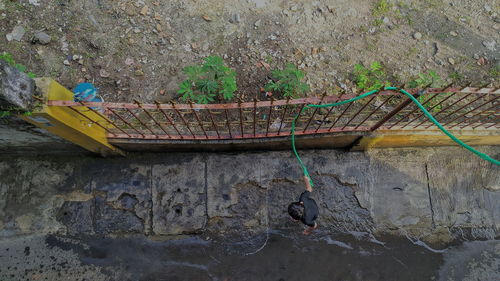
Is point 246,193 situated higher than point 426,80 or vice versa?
point 426,80

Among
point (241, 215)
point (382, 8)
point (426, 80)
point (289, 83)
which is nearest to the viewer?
point (241, 215)

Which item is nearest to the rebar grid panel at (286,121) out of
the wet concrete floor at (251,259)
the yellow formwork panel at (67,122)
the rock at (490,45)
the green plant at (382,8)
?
the yellow formwork panel at (67,122)

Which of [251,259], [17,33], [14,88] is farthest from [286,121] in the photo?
[17,33]

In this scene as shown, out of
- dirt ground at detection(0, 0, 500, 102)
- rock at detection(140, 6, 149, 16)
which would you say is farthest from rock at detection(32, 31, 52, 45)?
rock at detection(140, 6, 149, 16)

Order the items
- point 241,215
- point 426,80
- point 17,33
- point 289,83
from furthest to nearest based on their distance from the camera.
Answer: point 17,33 < point 426,80 < point 289,83 < point 241,215

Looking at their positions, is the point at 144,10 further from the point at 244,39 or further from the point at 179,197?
the point at 179,197

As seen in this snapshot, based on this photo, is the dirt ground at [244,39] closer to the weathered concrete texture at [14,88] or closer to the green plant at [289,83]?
the green plant at [289,83]

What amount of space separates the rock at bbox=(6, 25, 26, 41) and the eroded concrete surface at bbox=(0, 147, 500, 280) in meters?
1.82

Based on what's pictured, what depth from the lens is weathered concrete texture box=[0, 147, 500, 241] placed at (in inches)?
166

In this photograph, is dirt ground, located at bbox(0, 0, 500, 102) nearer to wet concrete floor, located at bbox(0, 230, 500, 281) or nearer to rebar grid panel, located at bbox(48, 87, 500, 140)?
rebar grid panel, located at bbox(48, 87, 500, 140)

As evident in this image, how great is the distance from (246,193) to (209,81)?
5.05 feet

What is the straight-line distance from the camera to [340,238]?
4230 millimetres

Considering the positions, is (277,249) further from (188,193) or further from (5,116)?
(5,116)

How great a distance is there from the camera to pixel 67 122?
127 inches
